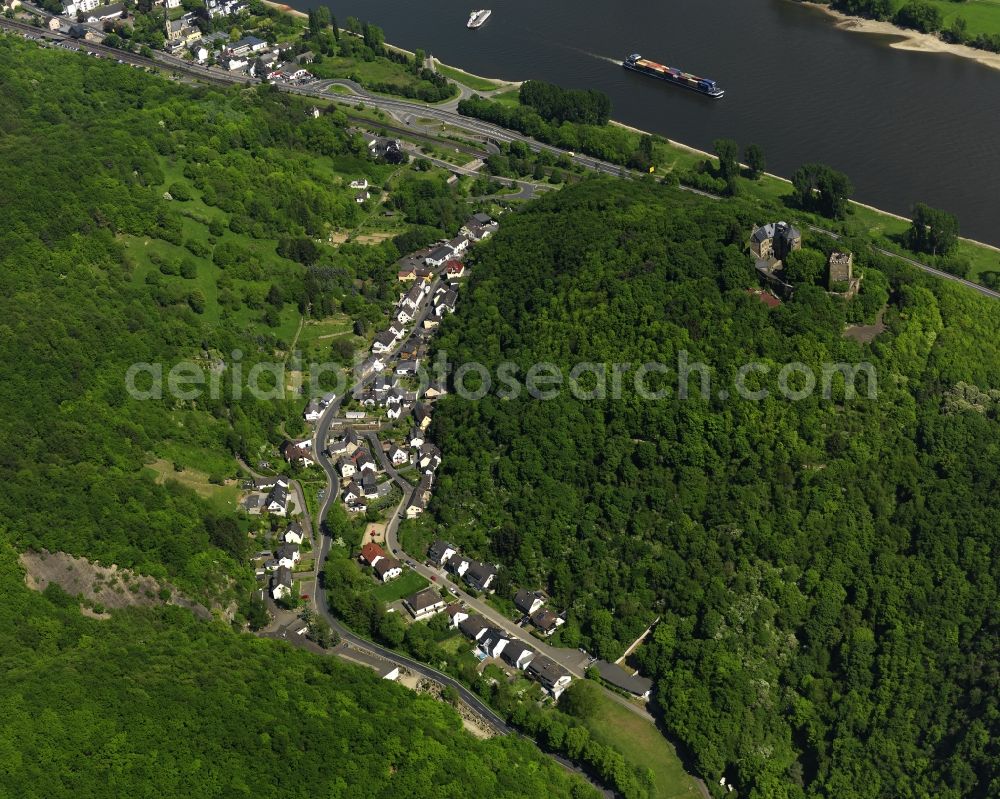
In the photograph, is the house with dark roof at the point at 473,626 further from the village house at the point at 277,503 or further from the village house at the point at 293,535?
the village house at the point at 277,503

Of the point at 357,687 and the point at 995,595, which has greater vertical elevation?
the point at 995,595

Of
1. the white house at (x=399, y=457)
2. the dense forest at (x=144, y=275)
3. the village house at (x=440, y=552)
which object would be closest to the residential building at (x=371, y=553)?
the village house at (x=440, y=552)

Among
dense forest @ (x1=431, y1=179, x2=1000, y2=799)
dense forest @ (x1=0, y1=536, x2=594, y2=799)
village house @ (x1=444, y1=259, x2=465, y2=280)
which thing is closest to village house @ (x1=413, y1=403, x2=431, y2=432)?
dense forest @ (x1=431, y1=179, x2=1000, y2=799)

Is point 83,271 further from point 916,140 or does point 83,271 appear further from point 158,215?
point 916,140

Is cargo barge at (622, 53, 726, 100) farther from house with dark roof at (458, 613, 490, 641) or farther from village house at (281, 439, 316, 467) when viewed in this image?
house with dark roof at (458, 613, 490, 641)

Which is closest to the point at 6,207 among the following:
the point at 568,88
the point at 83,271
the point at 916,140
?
the point at 83,271

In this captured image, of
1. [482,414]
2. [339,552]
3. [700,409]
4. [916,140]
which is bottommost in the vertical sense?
[339,552]

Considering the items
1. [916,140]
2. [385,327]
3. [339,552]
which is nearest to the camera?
[339,552]
